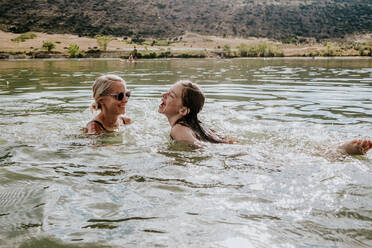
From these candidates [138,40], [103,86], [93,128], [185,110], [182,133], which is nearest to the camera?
[182,133]

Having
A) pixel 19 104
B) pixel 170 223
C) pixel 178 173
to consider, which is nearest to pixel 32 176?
pixel 178 173

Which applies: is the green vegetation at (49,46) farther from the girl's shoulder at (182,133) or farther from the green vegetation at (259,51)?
the girl's shoulder at (182,133)

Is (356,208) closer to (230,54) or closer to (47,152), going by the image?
(47,152)

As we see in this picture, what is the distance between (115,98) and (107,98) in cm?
13

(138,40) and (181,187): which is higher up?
(138,40)

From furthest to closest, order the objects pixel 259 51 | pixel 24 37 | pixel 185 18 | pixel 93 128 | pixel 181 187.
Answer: pixel 185 18 < pixel 24 37 < pixel 259 51 < pixel 93 128 < pixel 181 187

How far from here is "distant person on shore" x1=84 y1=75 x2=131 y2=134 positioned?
5.45 m

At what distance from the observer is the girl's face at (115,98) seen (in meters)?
5.46

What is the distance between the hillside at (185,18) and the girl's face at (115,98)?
78.5 metres

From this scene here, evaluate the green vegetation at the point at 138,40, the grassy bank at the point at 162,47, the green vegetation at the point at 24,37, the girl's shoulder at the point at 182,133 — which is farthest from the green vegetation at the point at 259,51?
the girl's shoulder at the point at 182,133

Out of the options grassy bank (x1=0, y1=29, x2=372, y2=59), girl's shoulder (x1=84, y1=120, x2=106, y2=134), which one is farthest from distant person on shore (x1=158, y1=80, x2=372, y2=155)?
grassy bank (x1=0, y1=29, x2=372, y2=59)

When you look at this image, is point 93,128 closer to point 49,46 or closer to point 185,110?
point 185,110

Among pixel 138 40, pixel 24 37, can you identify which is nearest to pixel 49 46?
pixel 24 37

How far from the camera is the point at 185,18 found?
313 feet
